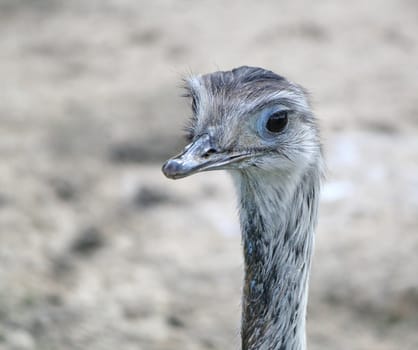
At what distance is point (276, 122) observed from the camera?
305 centimetres

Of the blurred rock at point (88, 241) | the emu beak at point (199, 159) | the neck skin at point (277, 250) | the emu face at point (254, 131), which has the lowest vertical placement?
the neck skin at point (277, 250)

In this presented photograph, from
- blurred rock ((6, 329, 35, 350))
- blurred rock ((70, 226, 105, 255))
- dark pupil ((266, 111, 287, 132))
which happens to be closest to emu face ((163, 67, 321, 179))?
dark pupil ((266, 111, 287, 132))

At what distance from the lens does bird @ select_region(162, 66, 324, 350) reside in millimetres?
3021

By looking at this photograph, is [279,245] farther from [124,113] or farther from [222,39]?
[222,39]

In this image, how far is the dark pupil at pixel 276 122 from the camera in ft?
9.96

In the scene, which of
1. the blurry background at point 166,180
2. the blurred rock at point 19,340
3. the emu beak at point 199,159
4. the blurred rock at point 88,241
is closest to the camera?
the emu beak at point 199,159

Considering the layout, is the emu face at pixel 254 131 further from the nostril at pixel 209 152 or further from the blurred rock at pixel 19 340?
the blurred rock at pixel 19 340

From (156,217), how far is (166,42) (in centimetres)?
207

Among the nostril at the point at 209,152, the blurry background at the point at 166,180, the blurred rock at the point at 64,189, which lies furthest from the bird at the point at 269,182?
the blurred rock at the point at 64,189

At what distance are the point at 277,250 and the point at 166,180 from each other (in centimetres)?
295

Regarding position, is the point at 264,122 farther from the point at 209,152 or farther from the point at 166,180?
the point at 166,180

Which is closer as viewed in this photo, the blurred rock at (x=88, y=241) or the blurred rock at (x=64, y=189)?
the blurred rock at (x=88, y=241)

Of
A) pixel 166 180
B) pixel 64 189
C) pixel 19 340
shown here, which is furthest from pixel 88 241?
pixel 19 340

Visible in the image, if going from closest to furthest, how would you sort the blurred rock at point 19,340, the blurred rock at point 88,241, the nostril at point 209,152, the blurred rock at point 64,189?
Answer: 1. the nostril at point 209,152
2. the blurred rock at point 19,340
3. the blurred rock at point 88,241
4. the blurred rock at point 64,189
